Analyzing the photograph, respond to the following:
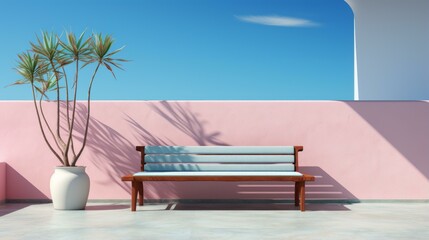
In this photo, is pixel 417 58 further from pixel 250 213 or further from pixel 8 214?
pixel 8 214

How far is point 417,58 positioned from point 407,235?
4.97 m

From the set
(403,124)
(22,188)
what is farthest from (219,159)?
(22,188)

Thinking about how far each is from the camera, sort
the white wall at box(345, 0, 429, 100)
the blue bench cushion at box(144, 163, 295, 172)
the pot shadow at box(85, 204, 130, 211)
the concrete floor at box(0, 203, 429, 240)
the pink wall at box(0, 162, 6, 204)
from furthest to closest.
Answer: the white wall at box(345, 0, 429, 100) < the pink wall at box(0, 162, 6, 204) < the blue bench cushion at box(144, 163, 295, 172) < the pot shadow at box(85, 204, 130, 211) < the concrete floor at box(0, 203, 429, 240)

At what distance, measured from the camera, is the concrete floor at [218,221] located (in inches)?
196

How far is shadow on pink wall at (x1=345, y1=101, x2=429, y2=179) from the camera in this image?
7.73 metres

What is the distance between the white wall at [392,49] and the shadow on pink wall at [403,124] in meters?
1.53

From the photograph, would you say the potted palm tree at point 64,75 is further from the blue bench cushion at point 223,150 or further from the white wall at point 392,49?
the white wall at point 392,49

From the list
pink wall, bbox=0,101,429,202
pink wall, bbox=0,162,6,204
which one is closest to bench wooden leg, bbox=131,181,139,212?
pink wall, bbox=0,101,429,202

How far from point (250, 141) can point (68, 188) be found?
222 centimetres

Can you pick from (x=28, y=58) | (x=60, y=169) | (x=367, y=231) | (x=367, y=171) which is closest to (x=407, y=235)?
(x=367, y=231)

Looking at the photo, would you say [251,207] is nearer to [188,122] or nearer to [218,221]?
[188,122]

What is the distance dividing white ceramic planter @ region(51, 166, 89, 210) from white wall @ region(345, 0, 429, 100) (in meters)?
4.51

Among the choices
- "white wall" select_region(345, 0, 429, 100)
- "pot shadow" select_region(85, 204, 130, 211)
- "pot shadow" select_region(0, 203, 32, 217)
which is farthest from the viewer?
"white wall" select_region(345, 0, 429, 100)

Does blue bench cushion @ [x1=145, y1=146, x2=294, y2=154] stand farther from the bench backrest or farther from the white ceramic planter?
the white ceramic planter
